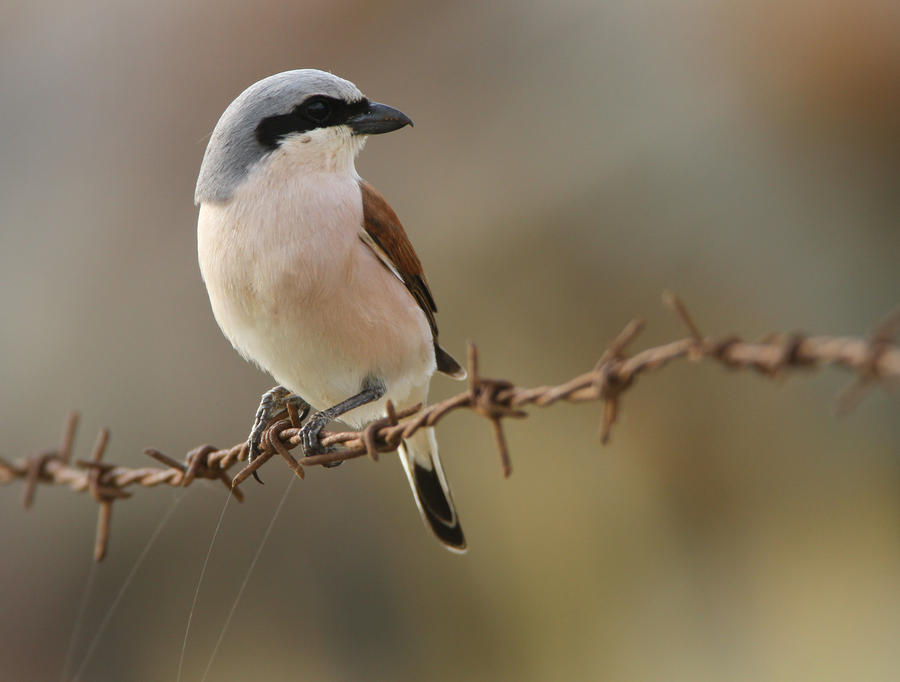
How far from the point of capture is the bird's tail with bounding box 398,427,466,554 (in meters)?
3.10

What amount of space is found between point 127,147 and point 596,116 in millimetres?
3564

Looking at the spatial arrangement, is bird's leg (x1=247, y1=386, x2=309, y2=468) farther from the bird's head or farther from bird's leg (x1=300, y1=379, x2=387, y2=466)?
the bird's head

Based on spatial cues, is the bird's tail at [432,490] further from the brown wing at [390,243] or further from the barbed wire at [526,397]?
the barbed wire at [526,397]

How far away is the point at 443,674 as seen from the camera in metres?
6.12

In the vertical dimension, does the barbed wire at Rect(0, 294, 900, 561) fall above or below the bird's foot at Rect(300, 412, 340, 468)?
above

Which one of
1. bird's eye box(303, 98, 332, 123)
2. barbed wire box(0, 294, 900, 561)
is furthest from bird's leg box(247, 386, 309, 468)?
A: bird's eye box(303, 98, 332, 123)

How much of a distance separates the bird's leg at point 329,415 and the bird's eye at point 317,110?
746 mm

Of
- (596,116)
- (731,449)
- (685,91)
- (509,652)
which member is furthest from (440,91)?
(509,652)

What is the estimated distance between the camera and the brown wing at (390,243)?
2674mm

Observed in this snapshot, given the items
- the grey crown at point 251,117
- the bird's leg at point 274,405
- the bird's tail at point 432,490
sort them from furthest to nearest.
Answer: the bird's tail at point 432,490, the bird's leg at point 274,405, the grey crown at point 251,117

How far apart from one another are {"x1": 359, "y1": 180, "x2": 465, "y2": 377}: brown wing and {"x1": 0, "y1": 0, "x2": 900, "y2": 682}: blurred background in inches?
121

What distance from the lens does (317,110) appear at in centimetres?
266

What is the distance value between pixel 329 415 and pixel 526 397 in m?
1.18

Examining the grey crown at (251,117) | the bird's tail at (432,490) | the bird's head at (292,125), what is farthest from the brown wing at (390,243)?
the bird's tail at (432,490)
